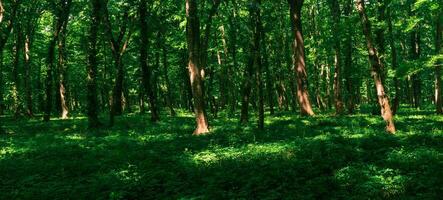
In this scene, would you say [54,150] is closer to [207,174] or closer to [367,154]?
[207,174]

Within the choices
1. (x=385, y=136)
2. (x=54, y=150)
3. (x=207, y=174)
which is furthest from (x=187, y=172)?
(x=385, y=136)

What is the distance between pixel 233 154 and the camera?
50.6ft

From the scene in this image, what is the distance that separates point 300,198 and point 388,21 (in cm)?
2634

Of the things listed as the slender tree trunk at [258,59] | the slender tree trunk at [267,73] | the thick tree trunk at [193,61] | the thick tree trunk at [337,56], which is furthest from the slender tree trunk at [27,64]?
the thick tree trunk at [337,56]

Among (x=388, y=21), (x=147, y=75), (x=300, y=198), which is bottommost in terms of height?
(x=300, y=198)

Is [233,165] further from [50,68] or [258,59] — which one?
[50,68]

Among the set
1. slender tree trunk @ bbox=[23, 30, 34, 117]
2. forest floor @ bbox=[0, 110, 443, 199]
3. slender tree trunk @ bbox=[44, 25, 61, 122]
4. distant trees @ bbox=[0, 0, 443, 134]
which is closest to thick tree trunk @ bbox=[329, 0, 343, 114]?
distant trees @ bbox=[0, 0, 443, 134]

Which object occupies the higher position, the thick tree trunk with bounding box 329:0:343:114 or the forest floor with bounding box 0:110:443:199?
the thick tree trunk with bounding box 329:0:343:114

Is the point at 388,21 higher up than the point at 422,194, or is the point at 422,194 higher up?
the point at 388,21

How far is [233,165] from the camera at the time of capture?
13562mm

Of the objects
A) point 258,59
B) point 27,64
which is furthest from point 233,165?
point 27,64

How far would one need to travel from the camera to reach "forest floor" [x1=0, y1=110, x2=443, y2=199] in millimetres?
10508

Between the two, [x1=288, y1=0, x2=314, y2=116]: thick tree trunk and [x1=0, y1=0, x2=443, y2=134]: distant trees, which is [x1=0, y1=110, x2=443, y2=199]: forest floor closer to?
[x1=0, y1=0, x2=443, y2=134]: distant trees

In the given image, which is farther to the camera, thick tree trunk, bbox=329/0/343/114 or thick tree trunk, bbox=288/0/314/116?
thick tree trunk, bbox=329/0/343/114
